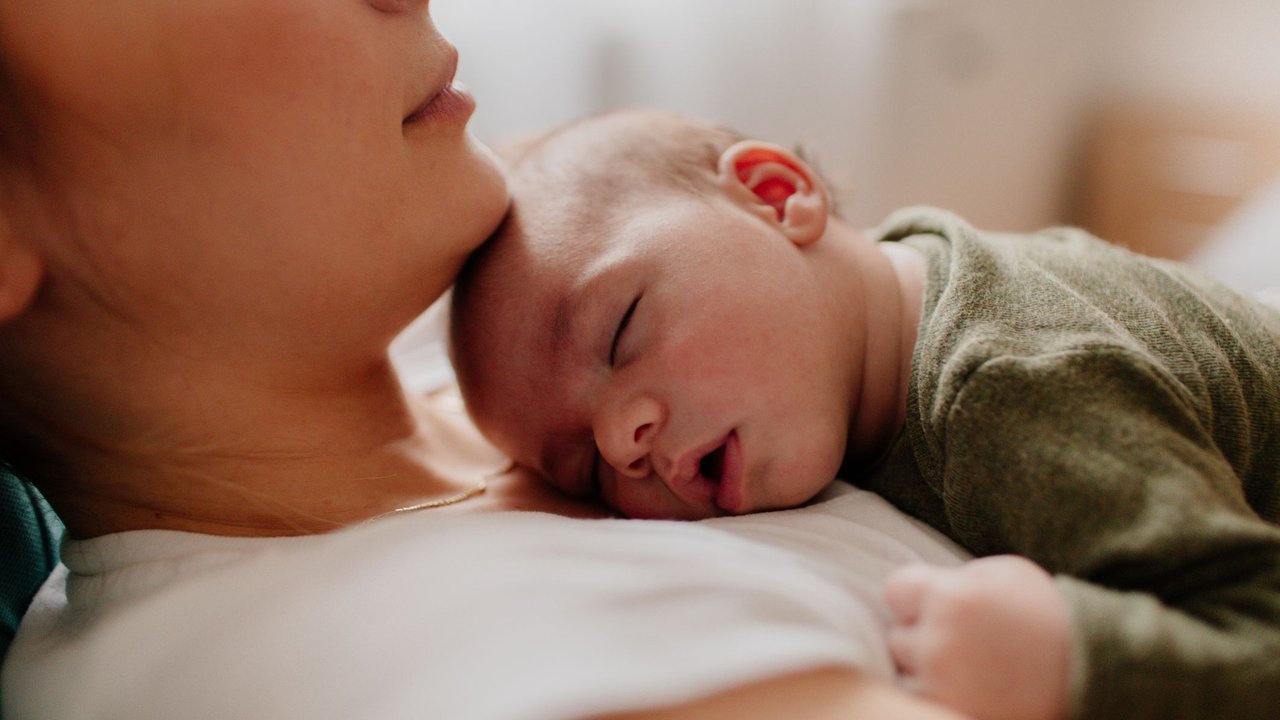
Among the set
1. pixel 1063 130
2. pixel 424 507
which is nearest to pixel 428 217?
pixel 424 507

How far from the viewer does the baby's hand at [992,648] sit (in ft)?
1.94

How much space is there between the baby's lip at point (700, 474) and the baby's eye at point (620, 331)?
12 cm

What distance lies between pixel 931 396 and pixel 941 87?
6.26 feet

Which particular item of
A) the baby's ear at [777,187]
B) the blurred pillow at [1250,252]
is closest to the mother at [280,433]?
the baby's ear at [777,187]

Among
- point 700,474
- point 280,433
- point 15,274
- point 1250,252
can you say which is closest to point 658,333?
point 700,474

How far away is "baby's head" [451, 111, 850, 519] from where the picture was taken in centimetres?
86

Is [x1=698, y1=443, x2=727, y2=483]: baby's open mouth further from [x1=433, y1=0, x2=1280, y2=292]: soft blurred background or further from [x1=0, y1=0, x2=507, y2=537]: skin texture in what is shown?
[x1=433, y1=0, x2=1280, y2=292]: soft blurred background

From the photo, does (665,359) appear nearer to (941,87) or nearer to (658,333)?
(658,333)

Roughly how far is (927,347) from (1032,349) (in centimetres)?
10

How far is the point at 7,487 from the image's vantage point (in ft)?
2.97

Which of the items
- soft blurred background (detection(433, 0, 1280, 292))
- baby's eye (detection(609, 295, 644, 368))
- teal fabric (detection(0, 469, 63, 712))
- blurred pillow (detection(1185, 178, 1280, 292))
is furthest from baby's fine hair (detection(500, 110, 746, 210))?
soft blurred background (detection(433, 0, 1280, 292))

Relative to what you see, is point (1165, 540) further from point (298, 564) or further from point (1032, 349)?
point (298, 564)

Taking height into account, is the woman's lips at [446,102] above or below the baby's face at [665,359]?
above

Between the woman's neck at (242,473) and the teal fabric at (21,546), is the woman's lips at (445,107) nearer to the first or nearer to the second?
the woman's neck at (242,473)
